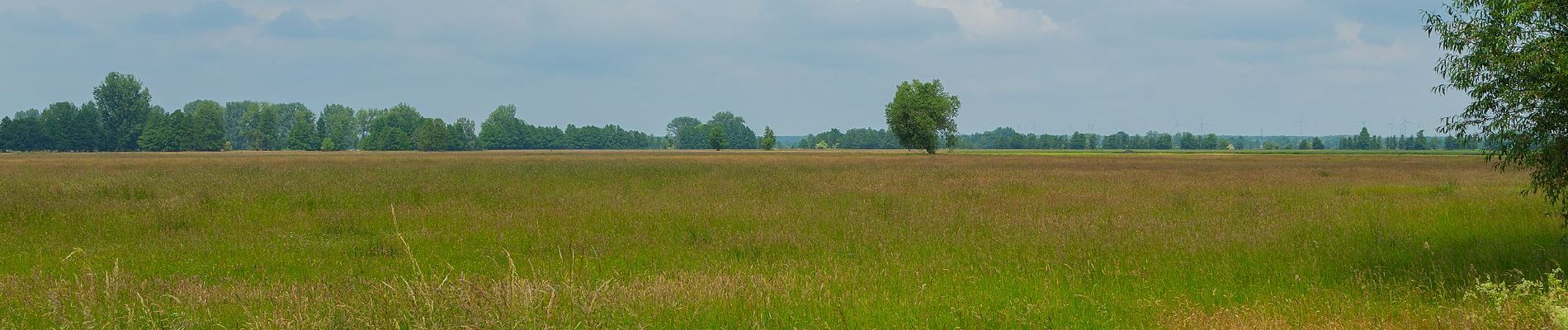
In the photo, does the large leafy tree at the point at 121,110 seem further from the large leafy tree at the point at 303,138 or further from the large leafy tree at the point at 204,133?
the large leafy tree at the point at 303,138

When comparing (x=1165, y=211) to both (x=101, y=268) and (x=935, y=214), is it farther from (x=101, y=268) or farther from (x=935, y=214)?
(x=101, y=268)

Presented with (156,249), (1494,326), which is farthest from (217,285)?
(1494,326)

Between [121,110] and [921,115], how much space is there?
126578 millimetres

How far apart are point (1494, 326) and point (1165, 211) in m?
9.79

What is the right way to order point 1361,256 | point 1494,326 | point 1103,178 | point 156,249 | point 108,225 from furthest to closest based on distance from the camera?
1. point 1103,178
2. point 108,225
3. point 156,249
4. point 1361,256
5. point 1494,326

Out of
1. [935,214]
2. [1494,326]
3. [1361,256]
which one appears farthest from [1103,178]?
[1494,326]

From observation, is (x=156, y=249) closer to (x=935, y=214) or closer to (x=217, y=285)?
(x=217, y=285)

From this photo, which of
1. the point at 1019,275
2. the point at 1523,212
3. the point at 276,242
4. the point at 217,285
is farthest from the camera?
the point at 1523,212

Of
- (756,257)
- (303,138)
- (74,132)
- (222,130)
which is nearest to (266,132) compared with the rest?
(303,138)

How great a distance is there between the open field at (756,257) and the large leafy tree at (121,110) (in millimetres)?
133055

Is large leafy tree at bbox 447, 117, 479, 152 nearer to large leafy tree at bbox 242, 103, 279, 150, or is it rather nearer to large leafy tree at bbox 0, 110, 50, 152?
large leafy tree at bbox 242, 103, 279, 150

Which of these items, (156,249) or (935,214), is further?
(935,214)

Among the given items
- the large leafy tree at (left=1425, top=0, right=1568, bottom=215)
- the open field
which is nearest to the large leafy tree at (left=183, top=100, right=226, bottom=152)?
the open field

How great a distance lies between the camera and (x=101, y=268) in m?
9.21
